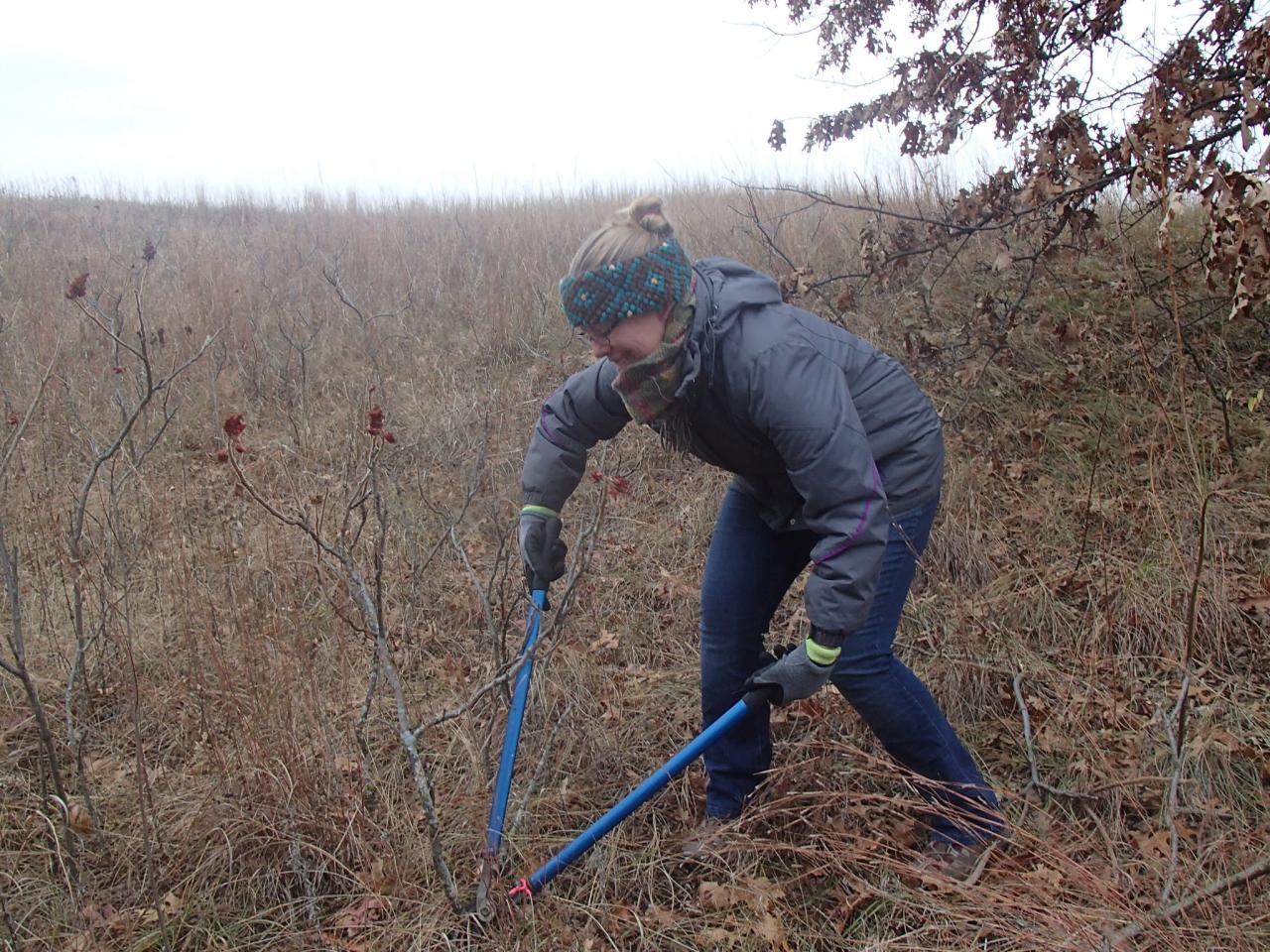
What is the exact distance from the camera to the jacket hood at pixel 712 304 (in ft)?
6.81

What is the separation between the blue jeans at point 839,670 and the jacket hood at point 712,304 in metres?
0.56

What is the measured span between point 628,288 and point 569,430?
601 millimetres

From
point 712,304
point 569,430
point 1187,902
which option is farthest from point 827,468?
point 1187,902

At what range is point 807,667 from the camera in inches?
83.7

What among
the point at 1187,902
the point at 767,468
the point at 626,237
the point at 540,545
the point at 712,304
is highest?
the point at 626,237

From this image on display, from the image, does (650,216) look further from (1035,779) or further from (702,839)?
(1035,779)

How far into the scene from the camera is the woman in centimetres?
203

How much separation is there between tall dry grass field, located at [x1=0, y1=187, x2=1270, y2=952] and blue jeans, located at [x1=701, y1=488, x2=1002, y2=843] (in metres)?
0.12

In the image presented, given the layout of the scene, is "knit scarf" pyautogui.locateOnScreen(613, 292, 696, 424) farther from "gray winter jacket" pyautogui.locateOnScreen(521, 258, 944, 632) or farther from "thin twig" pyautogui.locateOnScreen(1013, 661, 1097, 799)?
"thin twig" pyautogui.locateOnScreen(1013, 661, 1097, 799)

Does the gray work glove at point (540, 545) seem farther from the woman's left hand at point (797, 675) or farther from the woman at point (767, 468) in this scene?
the woman's left hand at point (797, 675)

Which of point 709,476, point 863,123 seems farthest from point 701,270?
point 863,123

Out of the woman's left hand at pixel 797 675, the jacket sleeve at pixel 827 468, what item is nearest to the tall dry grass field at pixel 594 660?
the woman's left hand at pixel 797 675

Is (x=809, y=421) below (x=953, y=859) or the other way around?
the other way around

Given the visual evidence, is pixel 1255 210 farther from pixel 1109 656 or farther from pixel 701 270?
pixel 701 270
